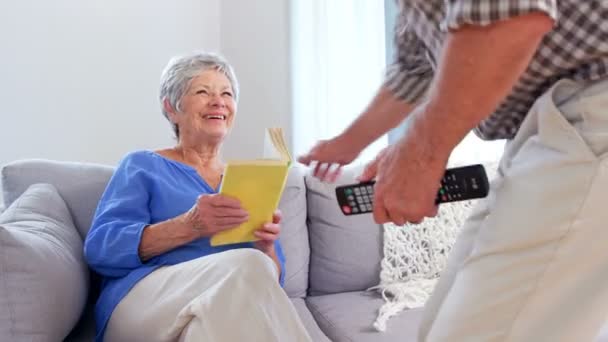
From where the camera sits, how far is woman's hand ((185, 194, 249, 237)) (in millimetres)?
1387

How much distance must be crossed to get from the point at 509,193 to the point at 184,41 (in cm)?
219

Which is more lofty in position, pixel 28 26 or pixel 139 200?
pixel 28 26

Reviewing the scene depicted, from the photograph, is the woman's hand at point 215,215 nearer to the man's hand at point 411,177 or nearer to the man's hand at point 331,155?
the man's hand at point 331,155

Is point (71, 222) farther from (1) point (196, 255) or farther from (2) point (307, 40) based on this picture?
(2) point (307, 40)

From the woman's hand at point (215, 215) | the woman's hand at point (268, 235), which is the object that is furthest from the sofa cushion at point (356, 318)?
the woman's hand at point (215, 215)

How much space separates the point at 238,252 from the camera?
126cm

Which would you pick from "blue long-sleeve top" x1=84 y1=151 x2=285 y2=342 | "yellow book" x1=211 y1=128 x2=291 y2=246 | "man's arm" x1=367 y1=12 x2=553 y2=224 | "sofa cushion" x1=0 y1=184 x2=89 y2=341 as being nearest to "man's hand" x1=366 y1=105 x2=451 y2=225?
"man's arm" x1=367 y1=12 x2=553 y2=224

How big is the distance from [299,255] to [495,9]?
1.39m

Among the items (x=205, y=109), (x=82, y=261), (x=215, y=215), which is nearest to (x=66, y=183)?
(x=82, y=261)

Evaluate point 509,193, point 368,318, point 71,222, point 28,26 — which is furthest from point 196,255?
point 28,26

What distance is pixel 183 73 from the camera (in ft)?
5.78

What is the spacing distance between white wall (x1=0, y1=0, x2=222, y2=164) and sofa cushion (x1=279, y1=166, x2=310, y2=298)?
0.86 meters

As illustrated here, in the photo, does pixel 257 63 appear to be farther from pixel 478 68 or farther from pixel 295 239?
pixel 478 68

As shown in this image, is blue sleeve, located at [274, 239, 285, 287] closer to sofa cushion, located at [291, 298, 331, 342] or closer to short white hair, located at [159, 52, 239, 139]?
sofa cushion, located at [291, 298, 331, 342]
